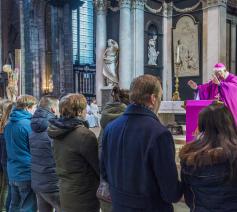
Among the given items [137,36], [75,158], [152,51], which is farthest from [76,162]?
[152,51]

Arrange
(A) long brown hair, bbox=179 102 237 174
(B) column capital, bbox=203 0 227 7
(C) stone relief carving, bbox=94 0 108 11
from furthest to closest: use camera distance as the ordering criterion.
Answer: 1. (C) stone relief carving, bbox=94 0 108 11
2. (B) column capital, bbox=203 0 227 7
3. (A) long brown hair, bbox=179 102 237 174

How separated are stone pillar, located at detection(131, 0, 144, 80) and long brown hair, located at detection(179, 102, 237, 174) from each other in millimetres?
8766

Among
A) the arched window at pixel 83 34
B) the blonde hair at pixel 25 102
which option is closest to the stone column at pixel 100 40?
the blonde hair at pixel 25 102

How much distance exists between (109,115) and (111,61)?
8.33 meters

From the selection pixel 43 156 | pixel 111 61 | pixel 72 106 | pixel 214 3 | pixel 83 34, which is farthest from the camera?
pixel 83 34

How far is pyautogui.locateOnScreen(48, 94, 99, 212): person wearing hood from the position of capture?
102 inches

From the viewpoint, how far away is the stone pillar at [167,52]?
11.0 meters

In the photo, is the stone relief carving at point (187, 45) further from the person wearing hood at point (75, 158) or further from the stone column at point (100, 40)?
the person wearing hood at point (75, 158)

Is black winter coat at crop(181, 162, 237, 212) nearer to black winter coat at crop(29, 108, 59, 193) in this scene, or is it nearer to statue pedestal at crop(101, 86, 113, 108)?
black winter coat at crop(29, 108, 59, 193)

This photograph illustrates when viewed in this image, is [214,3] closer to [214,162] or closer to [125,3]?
[125,3]

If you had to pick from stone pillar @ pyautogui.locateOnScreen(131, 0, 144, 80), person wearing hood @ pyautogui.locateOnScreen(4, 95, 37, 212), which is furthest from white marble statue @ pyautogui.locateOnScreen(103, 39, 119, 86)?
person wearing hood @ pyautogui.locateOnScreen(4, 95, 37, 212)

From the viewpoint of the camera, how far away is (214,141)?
1.81 meters

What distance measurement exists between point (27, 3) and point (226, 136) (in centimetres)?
2084

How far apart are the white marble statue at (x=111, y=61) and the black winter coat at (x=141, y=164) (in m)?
8.79
